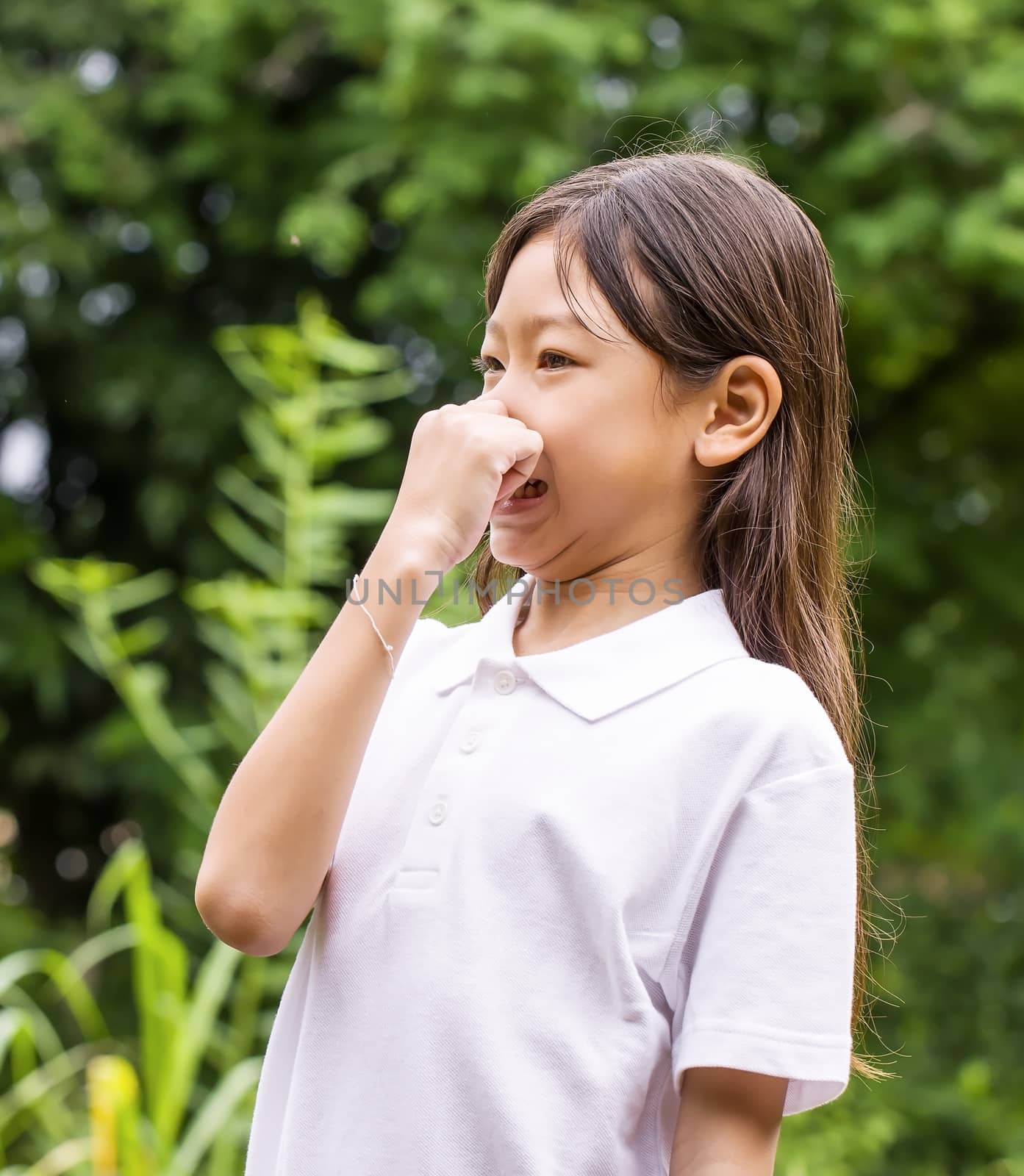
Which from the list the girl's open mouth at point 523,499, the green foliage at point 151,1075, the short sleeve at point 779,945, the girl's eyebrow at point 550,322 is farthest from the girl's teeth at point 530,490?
the green foliage at point 151,1075

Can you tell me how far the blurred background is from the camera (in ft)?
9.61

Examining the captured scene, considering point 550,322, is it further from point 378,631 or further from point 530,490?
point 378,631

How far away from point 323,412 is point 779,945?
114 inches

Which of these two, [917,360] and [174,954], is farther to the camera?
[917,360]

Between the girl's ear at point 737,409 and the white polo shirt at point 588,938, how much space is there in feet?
0.58

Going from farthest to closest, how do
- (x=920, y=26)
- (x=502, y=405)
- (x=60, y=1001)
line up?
(x=60, y=1001) → (x=920, y=26) → (x=502, y=405)

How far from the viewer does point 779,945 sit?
2.95ft

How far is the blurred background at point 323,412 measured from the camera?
2.93 metres

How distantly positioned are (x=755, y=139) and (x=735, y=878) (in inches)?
116

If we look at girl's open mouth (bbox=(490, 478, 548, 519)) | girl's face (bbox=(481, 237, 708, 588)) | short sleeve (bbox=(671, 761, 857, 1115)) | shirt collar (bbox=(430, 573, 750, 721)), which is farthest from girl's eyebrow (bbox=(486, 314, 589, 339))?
short sleeve (bbox=(671, 761, 857, 1115))

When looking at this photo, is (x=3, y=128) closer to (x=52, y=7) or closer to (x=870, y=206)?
(x=52, y=7)

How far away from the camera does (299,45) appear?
372 centimetres

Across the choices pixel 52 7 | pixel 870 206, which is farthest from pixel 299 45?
pixel 870 206

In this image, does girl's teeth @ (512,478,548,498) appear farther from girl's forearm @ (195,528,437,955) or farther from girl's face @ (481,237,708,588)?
girl's forearm @ (195,528,437,955)
